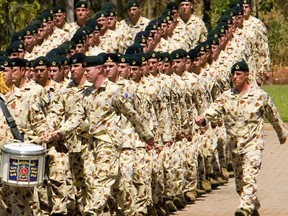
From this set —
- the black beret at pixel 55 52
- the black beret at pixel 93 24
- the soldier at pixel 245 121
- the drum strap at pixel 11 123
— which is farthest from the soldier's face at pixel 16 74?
the black beret at pixel 93 24

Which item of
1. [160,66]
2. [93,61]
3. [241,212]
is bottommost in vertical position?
[241,212]

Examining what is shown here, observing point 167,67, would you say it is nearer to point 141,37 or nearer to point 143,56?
point 143,56

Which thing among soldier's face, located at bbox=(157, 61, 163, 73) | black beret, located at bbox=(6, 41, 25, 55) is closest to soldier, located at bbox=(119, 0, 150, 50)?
black beret, located at bbox=(6, 41, 25, 55)

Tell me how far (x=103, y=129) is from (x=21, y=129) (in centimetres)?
107

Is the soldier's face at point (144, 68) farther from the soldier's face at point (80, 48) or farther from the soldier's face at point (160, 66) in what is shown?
the soldier's face at point (80, 48)

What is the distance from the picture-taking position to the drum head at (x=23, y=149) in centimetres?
1636

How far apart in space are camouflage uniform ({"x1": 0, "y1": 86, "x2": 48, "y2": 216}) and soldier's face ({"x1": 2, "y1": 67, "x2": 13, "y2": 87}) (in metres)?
0.09

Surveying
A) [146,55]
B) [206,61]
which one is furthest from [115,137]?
[206,61]

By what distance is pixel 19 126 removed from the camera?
57.1 ft

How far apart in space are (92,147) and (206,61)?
6587 millimetres

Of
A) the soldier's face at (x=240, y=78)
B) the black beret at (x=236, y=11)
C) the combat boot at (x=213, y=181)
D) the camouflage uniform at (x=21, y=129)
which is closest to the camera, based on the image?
the camouflage uniform at (x=21, y=129)

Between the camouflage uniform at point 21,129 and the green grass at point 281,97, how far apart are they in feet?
48.0

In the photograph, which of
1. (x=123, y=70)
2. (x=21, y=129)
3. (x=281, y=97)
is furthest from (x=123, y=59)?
(x=281, y=97)

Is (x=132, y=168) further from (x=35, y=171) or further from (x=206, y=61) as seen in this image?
(x=206, y=61)
